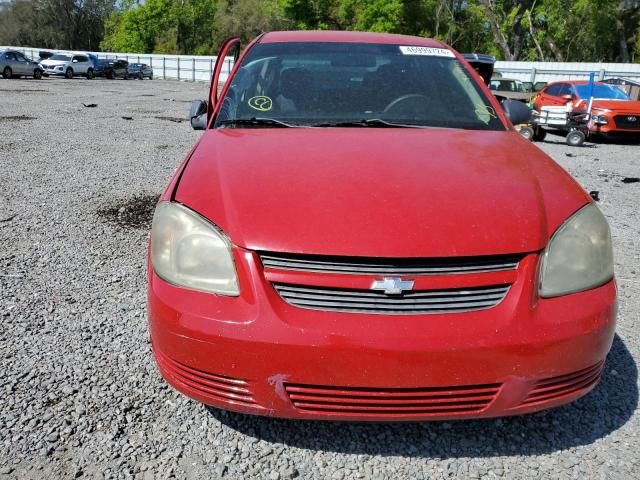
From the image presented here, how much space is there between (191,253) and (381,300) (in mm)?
680

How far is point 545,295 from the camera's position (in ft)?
6.22

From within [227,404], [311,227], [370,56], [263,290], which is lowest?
[227,404]

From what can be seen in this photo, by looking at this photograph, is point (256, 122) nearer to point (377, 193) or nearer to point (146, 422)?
point (377, 193)

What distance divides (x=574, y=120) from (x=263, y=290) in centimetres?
1231

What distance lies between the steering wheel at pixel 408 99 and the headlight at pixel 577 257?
1.20 metres

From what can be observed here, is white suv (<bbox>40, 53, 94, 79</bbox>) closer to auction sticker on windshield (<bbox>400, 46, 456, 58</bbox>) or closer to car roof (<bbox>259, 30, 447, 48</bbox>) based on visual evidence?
car roof (<bbox>259, 30, 447, 48</bbox>)

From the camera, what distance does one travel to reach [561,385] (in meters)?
1.95

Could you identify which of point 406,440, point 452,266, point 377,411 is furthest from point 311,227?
point 406,440

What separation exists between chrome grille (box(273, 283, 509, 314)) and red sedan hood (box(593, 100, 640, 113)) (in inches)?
508

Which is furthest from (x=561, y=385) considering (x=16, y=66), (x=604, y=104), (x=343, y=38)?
(x=16, y=66)

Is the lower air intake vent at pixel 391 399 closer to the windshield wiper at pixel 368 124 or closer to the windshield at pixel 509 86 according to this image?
the windshield wiper at pixel 368 124

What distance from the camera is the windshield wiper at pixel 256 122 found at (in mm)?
2835

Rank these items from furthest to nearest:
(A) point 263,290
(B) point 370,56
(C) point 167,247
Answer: (B) point 370,56
(C) point 167,247
(A) point 263,290

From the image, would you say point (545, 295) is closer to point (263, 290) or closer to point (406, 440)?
point (406, 440)
